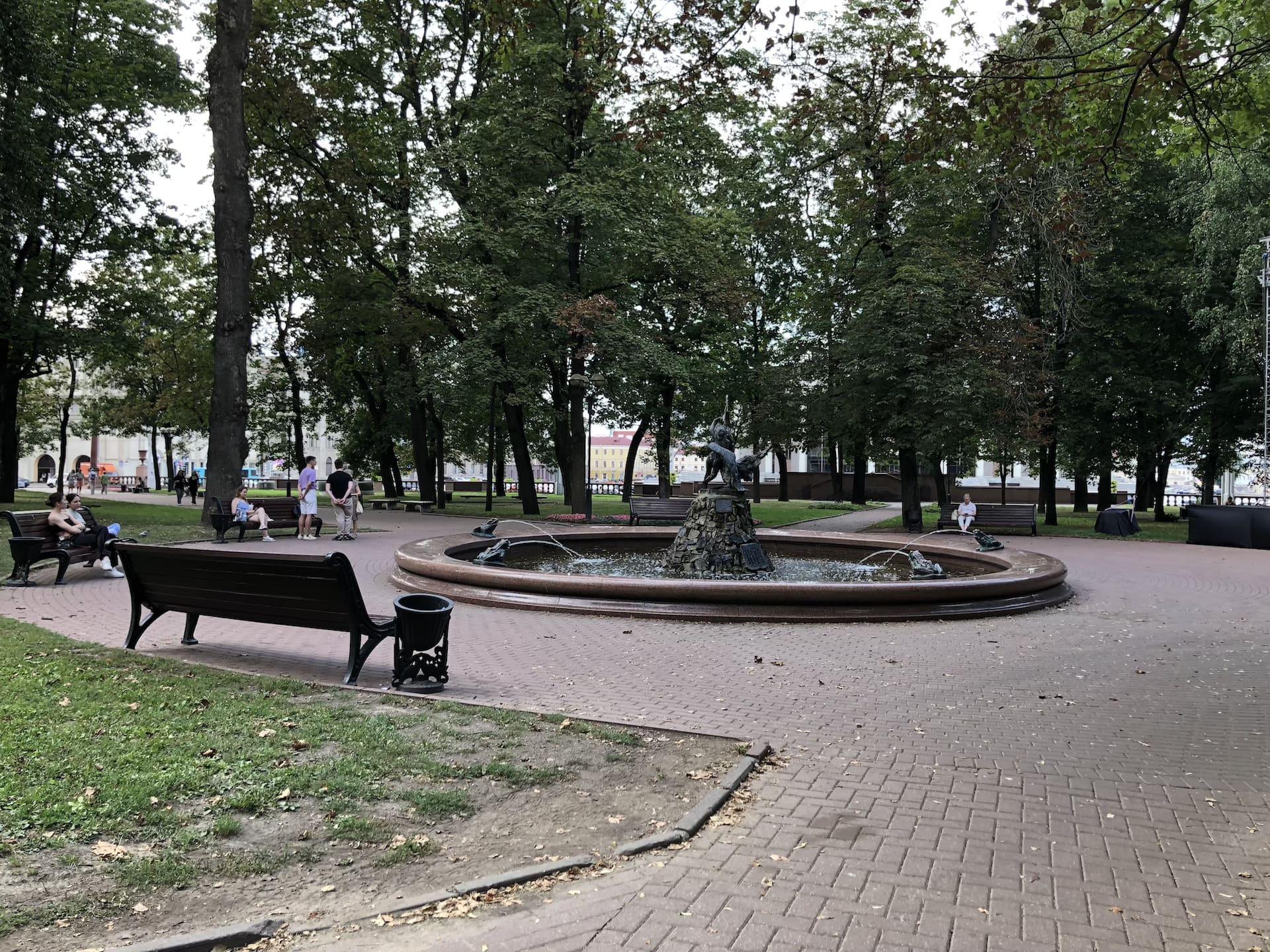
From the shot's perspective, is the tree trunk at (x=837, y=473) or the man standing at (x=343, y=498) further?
the tree trunk at (x=837, y=473)

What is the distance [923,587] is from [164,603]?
767 cm

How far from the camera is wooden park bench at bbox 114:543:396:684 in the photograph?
6.08 meters

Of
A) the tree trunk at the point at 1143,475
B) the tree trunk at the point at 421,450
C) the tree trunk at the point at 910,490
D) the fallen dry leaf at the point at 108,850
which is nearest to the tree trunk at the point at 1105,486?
the tree trunk at the point at 1143,475

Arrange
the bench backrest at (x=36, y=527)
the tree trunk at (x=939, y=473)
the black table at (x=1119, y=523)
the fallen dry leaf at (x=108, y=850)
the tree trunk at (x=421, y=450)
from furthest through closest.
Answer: the tree trunk at (x=421, y=450), the tree trunk at (x=939, y=473), the black table at (x=1119, y=523), the bench backrest at (x=36, y=527), the fallen dry leaf at (x=108, y=850)

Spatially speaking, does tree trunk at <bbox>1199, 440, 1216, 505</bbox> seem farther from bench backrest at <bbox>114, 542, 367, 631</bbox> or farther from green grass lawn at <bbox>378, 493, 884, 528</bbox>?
bench backrest at <bbox>114, 542, 367, 631</bbox>

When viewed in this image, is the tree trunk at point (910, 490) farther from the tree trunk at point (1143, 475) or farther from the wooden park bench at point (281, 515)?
the wooden park bench at point (281, 515)

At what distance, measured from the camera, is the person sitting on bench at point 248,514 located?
55.3ft

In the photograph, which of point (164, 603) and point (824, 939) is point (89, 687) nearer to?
point (164, 603)

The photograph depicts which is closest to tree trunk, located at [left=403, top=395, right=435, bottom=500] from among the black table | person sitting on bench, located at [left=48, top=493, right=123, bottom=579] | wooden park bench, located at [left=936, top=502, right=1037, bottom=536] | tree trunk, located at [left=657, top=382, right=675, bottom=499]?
tree trunk, located at [left=657, top=382, right=675, bottom=499]

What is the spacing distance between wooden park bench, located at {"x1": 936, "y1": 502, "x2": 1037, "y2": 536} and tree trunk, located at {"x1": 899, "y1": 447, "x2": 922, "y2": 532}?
2.28ft

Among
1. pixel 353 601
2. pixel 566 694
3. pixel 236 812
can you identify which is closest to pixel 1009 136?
pixel 566 694

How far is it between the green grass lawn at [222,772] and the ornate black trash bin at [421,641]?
365 mm

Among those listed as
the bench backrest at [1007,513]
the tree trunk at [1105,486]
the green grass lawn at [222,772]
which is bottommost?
the green grass lawn at [222,772]

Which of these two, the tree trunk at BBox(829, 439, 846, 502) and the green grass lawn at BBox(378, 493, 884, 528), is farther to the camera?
the tree trunk at BBox(829, 439, 846, 502)
